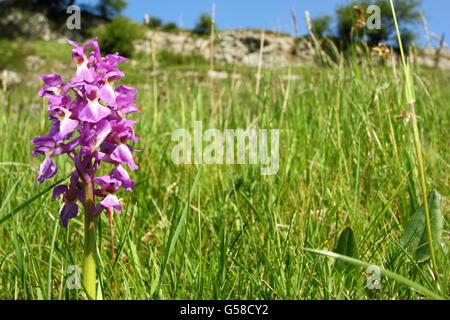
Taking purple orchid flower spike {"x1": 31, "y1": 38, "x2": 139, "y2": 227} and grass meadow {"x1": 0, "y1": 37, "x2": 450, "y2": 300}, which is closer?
purple orchid flower spike {"x1": 31, "y1": 38, "x2": 139, "y2": 227}

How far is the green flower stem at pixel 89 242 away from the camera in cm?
69

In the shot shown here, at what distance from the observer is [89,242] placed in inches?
27.1

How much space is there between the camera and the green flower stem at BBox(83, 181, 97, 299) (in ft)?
2.26

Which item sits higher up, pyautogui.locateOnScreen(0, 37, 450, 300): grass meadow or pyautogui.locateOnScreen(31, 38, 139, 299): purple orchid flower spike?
pyautogui.locateOnScreen(31, 38, 139, 299): purple orchid flower spike

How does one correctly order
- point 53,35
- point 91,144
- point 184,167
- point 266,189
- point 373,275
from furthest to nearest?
point 53,35 → point 184,167 → point 266,189 → point 373,275 → point 91,144

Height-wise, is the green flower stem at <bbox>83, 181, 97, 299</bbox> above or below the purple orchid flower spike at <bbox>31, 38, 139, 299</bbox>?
below

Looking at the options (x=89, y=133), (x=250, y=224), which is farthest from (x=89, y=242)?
(x=250, y=224)

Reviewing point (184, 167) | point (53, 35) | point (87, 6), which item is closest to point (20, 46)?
point (53, 35)

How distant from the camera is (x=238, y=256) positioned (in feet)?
3.51

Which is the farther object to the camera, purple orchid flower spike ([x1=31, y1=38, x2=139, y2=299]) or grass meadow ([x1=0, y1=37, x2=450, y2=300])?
grass meadow ([x1=0, y1=37, x2=450, y2=300])

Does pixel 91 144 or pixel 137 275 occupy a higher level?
pixel 91 144

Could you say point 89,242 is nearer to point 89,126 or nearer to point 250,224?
point 89,126
